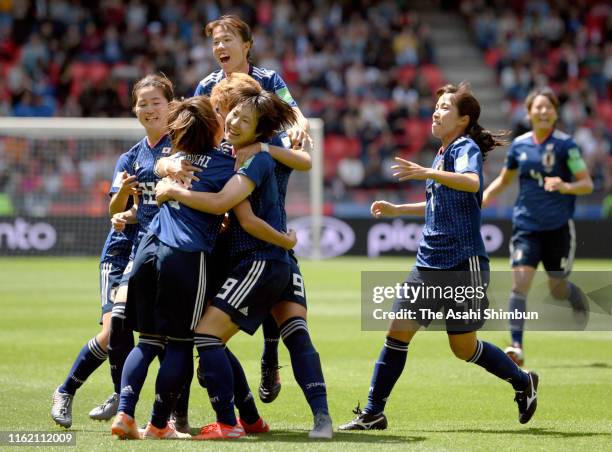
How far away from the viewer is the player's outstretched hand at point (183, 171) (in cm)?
605

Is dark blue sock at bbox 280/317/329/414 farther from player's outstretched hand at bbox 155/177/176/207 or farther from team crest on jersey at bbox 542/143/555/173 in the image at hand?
team crest on jersey at bbox 542/143/555/173

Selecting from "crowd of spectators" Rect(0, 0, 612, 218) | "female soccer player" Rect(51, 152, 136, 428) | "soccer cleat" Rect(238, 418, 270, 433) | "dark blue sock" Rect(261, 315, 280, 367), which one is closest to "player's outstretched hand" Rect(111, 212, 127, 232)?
"female soccer player" Rect(51, 152, 136, 428)

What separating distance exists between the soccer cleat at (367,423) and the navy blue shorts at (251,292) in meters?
0.94

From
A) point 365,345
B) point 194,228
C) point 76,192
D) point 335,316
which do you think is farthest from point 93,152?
point 194,228

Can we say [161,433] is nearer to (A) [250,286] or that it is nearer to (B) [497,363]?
(A) [250,286]

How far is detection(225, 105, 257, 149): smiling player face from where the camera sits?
6199mm

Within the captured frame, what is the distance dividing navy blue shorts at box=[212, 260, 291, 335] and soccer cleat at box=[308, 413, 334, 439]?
0.61 meters

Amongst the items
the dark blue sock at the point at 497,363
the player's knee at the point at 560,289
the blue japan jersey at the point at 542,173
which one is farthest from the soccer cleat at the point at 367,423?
the player's knee at the point at 560,289

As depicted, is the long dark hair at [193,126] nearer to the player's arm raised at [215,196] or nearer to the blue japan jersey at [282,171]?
the player's arm raised at [215,196]

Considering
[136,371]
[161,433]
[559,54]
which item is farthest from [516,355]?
[559,54]

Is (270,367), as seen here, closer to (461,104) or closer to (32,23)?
(461,104)

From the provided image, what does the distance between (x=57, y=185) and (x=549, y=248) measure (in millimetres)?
13675

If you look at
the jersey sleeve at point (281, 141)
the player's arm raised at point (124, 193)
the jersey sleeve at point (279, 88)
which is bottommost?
the player's arm raised at point (124, 193)

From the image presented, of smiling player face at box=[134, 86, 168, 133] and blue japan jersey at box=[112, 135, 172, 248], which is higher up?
smiling player face at box=[134, 86, 168, 133]
